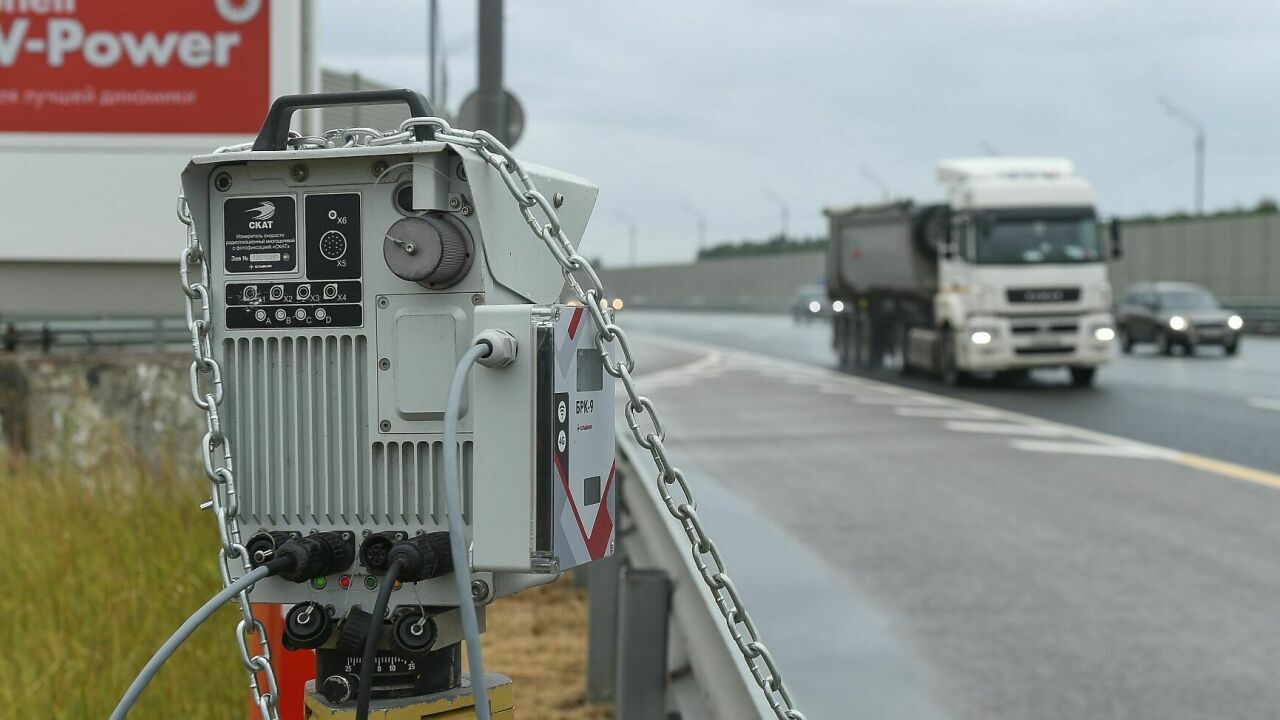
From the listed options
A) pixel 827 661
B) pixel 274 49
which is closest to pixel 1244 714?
pixel 827 661

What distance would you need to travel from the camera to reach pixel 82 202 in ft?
28.0

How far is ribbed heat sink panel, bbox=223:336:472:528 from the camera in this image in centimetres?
234

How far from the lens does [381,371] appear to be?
2.35 meters

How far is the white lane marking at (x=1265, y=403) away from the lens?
64.5 ft

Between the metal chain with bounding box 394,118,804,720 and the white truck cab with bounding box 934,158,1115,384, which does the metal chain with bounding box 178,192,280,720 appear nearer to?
the metal chain with bounding box 394,118,804,720

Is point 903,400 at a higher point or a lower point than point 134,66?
lower

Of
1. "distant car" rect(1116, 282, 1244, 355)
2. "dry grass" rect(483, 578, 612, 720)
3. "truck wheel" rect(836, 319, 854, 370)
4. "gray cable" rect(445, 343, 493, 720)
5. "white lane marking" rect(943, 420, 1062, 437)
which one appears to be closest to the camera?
"gray cable" rect(445, 343, 493, 720)

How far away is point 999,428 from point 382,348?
16125 millimetres

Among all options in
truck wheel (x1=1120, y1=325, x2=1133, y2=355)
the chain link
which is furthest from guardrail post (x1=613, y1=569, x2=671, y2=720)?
truck wheel (x1=1120, y1=325, x2=1133, y2=355)

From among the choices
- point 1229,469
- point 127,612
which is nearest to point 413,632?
point 127,612

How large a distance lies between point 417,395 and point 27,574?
13.1ft

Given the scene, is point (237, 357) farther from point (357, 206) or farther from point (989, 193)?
point (989, 193)

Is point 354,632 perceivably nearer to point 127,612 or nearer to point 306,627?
point 306,627

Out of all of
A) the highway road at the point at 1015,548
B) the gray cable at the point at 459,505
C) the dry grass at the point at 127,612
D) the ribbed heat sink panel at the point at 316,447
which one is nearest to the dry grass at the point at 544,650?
the dry grass at the point at 127,612
